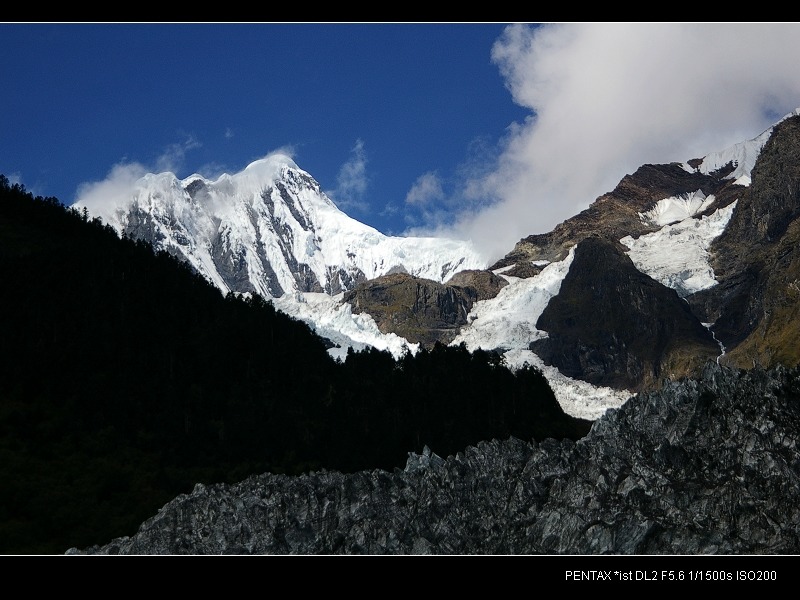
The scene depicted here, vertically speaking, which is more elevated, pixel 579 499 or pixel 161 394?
pixel 161 394

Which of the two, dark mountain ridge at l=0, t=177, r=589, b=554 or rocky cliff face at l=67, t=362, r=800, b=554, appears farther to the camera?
dark mountain ridge at l=0, t=177, r=589, b=554

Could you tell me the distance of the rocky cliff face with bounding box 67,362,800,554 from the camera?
1969 inches

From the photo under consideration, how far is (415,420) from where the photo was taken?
122 metres

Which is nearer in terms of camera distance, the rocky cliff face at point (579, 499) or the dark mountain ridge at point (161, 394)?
the rocky cliff face at point (579, 499)

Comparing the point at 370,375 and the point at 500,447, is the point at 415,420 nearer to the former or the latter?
the point at 370,375

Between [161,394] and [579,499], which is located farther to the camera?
[161,394]

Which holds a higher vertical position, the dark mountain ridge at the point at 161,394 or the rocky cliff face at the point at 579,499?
the dark mountain ridge at the point at 161,394

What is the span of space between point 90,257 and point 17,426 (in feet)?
154

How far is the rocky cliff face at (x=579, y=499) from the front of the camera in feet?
164

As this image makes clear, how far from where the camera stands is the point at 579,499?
54.1 meters
